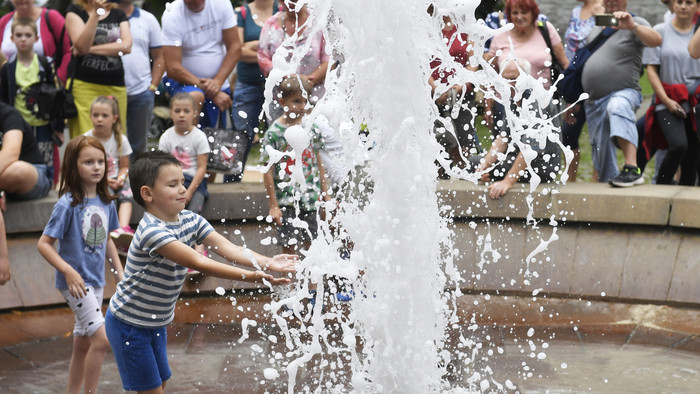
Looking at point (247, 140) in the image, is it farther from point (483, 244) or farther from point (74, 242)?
point (74, 242)

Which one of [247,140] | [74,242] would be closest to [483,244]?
[247,140]

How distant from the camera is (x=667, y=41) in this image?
22.1 feet

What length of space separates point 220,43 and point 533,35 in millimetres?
2262

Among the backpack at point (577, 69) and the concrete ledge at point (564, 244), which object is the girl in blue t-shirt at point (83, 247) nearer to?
the concrete ledge at point (564, 244)

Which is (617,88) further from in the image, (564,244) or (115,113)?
(115,113)

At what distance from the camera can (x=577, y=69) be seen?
22.4 feet

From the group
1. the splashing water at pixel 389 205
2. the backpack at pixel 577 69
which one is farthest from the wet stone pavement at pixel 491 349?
the backpack at pixel 577 69

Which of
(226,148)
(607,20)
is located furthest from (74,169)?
(607,20)

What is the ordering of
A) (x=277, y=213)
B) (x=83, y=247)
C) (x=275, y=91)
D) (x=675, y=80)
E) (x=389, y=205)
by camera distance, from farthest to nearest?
(x=675, y=80) < (x=275, y=91) < (x=277, y=213) < (x=83, y=247) < (x=389, y=205)

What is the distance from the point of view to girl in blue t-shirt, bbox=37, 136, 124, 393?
431cm

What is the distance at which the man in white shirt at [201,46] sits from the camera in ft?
22.3

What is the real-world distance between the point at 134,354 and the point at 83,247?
2.93ft

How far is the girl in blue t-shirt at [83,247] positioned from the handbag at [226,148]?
77.0 inches

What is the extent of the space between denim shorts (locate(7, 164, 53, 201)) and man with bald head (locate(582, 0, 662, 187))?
3731 mm
